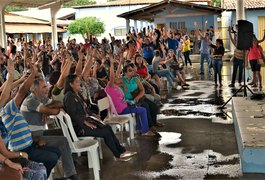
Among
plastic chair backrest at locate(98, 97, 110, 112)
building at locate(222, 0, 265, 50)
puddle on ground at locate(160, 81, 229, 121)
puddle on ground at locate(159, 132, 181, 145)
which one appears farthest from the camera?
building at locate(222, 0, 265, 50)

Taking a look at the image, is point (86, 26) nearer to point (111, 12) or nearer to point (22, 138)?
point (111, 12)

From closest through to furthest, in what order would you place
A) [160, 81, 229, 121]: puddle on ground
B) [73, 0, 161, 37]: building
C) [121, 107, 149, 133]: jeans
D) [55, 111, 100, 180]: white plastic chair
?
1. [55, 111, 100, 180]: white plastic chair
2. [121, 107, 149, 133]: jeans
3. [160, 81, 229, 121]: puddle on ground
4. [73, 0, 161, 37]: building

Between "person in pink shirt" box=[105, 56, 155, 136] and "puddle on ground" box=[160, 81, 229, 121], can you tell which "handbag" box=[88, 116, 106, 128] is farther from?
"puddle on ground" box=[160, 81, 229, 121]

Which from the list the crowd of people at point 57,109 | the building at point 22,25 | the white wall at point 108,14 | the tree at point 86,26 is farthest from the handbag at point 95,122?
the white wall at point 108,14

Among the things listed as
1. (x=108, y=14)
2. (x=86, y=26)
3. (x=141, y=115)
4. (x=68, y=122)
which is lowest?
(x=141, y=115)

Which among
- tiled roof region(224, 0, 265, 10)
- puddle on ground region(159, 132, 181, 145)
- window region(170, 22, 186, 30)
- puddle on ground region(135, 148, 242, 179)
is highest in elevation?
tiled roof region(224, 0, 265, 10)

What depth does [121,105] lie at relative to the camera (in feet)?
26.0

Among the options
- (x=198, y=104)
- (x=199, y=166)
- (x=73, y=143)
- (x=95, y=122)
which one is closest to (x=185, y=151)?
(x=199, y=166)

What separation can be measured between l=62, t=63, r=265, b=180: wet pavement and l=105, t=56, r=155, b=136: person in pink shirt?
25cm

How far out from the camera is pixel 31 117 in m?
5.53

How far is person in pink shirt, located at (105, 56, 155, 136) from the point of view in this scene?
780cm

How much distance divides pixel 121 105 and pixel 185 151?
146 centimetres

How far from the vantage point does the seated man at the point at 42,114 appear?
5.40 meters

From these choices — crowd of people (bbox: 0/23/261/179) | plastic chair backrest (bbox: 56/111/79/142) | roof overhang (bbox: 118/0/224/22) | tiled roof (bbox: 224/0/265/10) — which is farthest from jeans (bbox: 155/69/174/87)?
tiled roof (bbox: 224/0/265/10)
